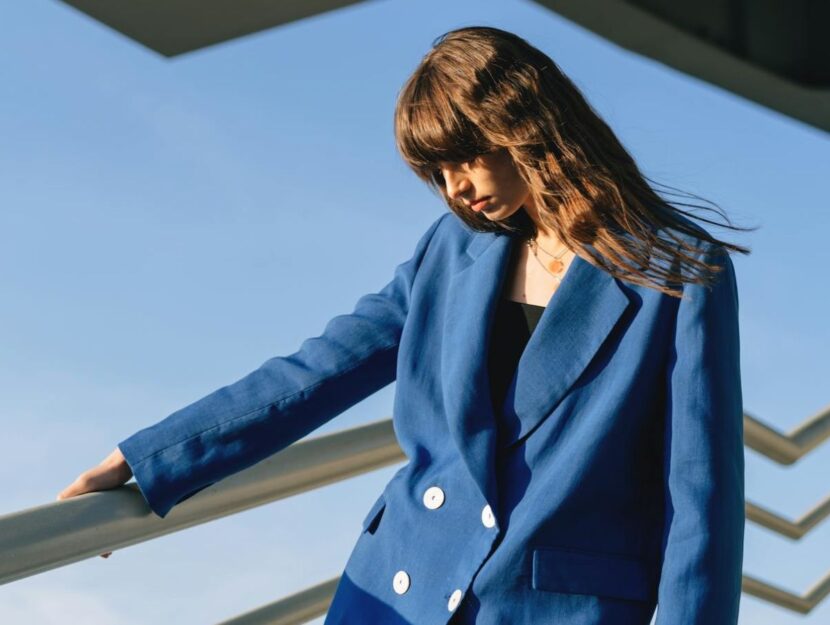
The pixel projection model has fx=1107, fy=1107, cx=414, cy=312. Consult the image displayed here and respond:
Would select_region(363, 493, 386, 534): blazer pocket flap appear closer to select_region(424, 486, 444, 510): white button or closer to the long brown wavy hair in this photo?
select_region(424, 486, 444, 510): white button

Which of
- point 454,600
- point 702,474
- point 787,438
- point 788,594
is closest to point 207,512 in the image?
point 454,600

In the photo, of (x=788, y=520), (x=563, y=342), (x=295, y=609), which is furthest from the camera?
(x=788, y=520)

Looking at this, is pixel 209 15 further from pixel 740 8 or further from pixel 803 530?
pixel 740 8

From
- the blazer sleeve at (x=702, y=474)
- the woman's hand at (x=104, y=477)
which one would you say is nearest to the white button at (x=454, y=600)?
the blazer sleeve at (x=702, y=474)

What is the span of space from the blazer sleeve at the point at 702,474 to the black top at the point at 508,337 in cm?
18

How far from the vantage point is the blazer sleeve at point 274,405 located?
1.22 m

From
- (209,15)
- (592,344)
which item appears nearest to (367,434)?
(592,344)

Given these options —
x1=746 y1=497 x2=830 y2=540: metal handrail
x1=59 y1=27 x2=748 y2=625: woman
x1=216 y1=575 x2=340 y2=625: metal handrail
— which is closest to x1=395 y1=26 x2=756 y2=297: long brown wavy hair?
x1=59 y1=27 x2=748 y2=625: woman

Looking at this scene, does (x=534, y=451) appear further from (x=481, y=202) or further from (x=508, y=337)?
(x=481, y=202)

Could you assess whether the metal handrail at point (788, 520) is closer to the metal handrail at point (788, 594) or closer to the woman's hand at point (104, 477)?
the metal handrail at point (788, 594)

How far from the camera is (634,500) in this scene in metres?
1.17

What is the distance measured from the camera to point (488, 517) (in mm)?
1149

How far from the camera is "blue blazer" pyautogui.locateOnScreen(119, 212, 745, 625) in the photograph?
1120 mm

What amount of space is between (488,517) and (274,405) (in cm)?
30
